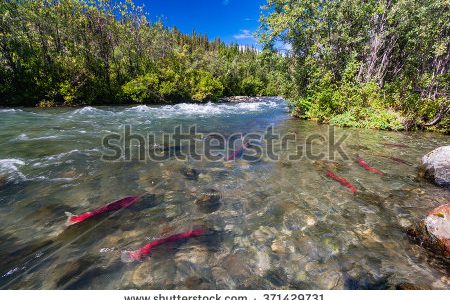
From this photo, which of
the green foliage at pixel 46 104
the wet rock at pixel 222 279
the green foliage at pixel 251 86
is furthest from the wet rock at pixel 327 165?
the green foliage at pixel 251 86

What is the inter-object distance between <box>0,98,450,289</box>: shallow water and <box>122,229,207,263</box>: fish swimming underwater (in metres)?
0.11

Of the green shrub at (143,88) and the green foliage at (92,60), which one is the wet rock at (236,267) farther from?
the green shrub at (143,88)

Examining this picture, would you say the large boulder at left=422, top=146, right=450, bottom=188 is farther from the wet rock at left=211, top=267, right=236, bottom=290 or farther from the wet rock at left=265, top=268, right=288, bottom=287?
the wet rock at left=211, top=267, right=236, bottom=290

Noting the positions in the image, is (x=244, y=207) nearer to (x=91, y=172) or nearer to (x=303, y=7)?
(x=91, y=172)

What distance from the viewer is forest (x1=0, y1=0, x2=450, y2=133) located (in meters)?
14.0

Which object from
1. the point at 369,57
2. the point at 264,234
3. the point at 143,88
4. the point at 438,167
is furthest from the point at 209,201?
the point at 143,88

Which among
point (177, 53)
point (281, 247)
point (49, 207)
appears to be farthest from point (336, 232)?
point (177, 53)

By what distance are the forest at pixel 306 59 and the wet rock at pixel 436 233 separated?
39.0ft

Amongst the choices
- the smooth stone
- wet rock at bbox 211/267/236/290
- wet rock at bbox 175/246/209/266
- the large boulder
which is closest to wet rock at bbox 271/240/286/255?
wet rock at bbox 211/267/236/290

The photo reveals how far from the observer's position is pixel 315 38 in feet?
53.9

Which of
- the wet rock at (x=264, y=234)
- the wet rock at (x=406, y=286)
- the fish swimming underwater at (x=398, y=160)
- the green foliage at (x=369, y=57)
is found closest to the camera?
the wet rock at (x=406, y=286)

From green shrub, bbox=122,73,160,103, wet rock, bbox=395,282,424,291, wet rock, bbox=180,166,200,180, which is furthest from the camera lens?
green shrub, bbox=122,73,160,103

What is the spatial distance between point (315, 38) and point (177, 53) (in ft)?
88.7

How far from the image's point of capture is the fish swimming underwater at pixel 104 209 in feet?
13.6
